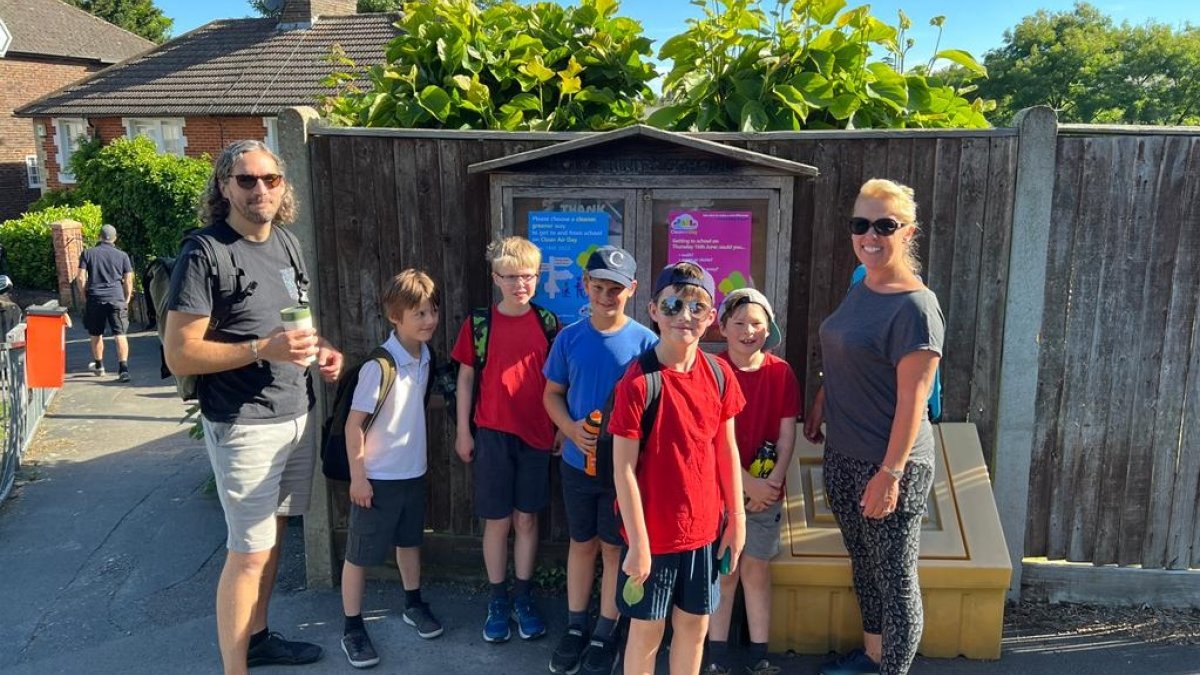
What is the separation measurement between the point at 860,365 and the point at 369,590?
285 centimetres

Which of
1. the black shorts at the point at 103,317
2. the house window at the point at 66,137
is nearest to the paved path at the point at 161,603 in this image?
the black shorts at the point at 103,317

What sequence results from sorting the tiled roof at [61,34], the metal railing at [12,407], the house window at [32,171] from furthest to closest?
the tiled roof at [61,34]
the house window at [32,171]
the metal railing at [12,407]

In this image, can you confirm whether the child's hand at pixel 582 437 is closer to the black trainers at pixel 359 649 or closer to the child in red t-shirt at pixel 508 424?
the child in red t-shirt at pixel 508 424

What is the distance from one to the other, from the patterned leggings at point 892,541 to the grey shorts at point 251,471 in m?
2.22

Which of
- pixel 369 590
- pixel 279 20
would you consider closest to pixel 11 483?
pixel 369 590

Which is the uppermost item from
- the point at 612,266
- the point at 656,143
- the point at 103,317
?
the point at 656,143

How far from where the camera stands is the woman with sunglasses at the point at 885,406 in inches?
115

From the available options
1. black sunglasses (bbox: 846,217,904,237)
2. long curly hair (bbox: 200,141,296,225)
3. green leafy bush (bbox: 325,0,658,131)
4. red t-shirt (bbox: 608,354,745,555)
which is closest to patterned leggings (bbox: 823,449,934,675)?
red t-shirt (bbox: 608,354,745,555)

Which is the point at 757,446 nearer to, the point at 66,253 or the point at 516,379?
the point at 516,379

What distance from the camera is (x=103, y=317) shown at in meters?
10.1

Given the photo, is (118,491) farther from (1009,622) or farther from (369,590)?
(1009,622)

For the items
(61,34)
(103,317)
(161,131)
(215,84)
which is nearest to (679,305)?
(103,317)

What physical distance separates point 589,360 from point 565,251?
0.86 meters

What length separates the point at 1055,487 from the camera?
4.07 meters
